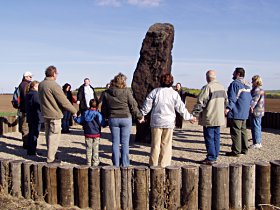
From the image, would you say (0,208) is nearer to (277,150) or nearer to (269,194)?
(269,194)

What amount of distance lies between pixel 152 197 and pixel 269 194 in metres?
1.62

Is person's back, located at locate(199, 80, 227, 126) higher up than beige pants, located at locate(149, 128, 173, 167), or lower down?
higher up

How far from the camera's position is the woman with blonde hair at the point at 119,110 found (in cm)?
676

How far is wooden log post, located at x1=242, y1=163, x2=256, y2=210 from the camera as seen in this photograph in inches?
203

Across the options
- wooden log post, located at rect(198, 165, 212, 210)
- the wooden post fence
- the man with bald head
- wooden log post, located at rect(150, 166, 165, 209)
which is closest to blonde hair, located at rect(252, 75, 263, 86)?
the man with bald head

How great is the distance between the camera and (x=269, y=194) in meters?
5.18

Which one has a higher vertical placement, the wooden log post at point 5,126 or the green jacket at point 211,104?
the green jacket at point 211,104

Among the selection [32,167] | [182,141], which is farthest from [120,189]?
[182,141]

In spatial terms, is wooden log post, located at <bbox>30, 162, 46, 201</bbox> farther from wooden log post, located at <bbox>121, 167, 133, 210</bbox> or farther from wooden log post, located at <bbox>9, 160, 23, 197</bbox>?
wooden log post, located at <bbox>121, 167, 133, 210</bbox>

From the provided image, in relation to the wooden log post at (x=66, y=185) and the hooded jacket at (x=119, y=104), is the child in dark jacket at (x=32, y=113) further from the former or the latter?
the wooden log post at (x=66, y=185)

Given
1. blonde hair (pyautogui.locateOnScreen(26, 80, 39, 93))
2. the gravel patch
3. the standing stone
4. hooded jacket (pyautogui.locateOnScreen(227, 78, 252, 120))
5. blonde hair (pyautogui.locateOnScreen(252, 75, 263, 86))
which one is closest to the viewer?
hooded jacket (pyautogui.locateOnScreen(227, 78, 252, 120))

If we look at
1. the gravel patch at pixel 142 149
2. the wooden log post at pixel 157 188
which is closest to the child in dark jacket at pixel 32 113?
the gravel patch at pixel 142 149

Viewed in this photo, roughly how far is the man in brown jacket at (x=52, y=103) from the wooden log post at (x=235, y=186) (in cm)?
330

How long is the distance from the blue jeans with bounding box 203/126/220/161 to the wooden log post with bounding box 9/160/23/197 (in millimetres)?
3633
